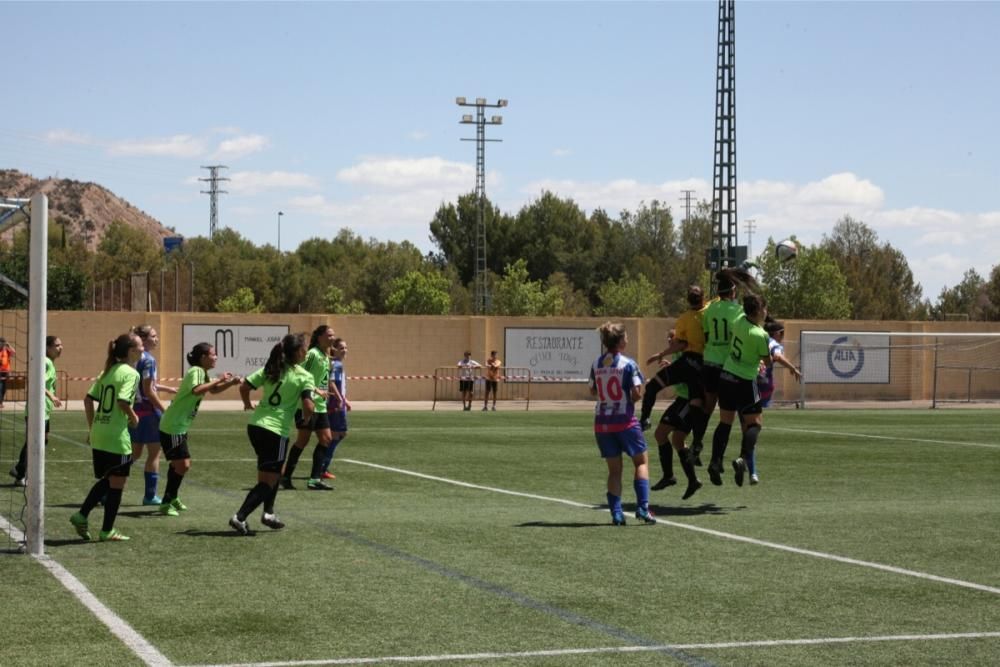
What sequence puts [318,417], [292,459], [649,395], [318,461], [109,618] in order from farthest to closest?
1. [649,395]
2. [318,461]
3. [292,459]
4. [318,417]
5. [109,618]

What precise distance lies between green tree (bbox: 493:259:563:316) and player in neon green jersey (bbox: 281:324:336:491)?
256 ft

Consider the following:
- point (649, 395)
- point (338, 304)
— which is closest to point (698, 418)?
point (649, 395)

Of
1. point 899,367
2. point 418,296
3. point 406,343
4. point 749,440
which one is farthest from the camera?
point 418,296

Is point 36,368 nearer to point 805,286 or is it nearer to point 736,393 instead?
point 736,393

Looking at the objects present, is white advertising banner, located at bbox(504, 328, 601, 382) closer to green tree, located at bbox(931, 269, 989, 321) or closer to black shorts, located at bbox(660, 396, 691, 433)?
black shorts, located at bbox(660, 396, 691, 433)

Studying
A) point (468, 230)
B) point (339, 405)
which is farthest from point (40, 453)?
point (468, 230)

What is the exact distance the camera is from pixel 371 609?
844 cm

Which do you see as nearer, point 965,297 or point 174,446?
point 174,446

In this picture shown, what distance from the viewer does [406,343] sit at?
46.1 m

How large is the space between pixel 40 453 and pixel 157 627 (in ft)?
10.7

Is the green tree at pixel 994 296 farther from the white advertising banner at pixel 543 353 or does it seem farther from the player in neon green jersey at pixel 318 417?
the player in neon green jersey at pixel 318 417

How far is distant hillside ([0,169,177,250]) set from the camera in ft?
543

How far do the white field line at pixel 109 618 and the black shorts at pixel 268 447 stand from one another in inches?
81.2

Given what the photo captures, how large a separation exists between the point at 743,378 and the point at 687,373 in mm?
769
